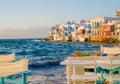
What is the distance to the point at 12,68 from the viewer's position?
21.5 feet

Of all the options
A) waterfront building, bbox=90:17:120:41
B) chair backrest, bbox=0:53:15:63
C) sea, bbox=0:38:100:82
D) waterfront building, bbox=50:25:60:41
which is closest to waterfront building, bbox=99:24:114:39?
waterfront building, bbox=90:17:120:41

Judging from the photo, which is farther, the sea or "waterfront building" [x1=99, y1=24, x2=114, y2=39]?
"waterfront building" [x1=99, y1=24, x2=114, y2=39]

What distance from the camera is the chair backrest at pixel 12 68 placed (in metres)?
6.36

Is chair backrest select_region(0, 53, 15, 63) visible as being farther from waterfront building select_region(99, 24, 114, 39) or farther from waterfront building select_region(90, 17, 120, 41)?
waterfront building select_region(90, 17, 120, 41)

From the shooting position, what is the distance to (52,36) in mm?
154375

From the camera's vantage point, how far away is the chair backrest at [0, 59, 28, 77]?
636cm

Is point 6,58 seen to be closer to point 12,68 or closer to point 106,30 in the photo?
point 12,68

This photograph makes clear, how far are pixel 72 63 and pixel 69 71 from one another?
76cm

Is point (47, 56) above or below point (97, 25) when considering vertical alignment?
below

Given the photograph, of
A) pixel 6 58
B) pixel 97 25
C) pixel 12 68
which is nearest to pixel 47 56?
pixel 6 58

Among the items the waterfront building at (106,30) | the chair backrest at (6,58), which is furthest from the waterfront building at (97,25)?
the chair backrest at (6,58)

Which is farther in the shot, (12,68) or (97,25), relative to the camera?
(97,25)

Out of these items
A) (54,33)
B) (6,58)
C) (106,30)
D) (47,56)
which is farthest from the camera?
(54,33)

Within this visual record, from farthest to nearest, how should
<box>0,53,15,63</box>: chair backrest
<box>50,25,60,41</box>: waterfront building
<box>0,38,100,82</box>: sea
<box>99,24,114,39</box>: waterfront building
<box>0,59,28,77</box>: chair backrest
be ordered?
<box>50,25,60,41</box>: waterfront building → <box>99,24,114,39</box>: waterfront building → <box>0,38,100,82</box>: sea → <box>0,53,15,63</box>: chair backrest → <box>0,59,28,77</box>: chair backrest
